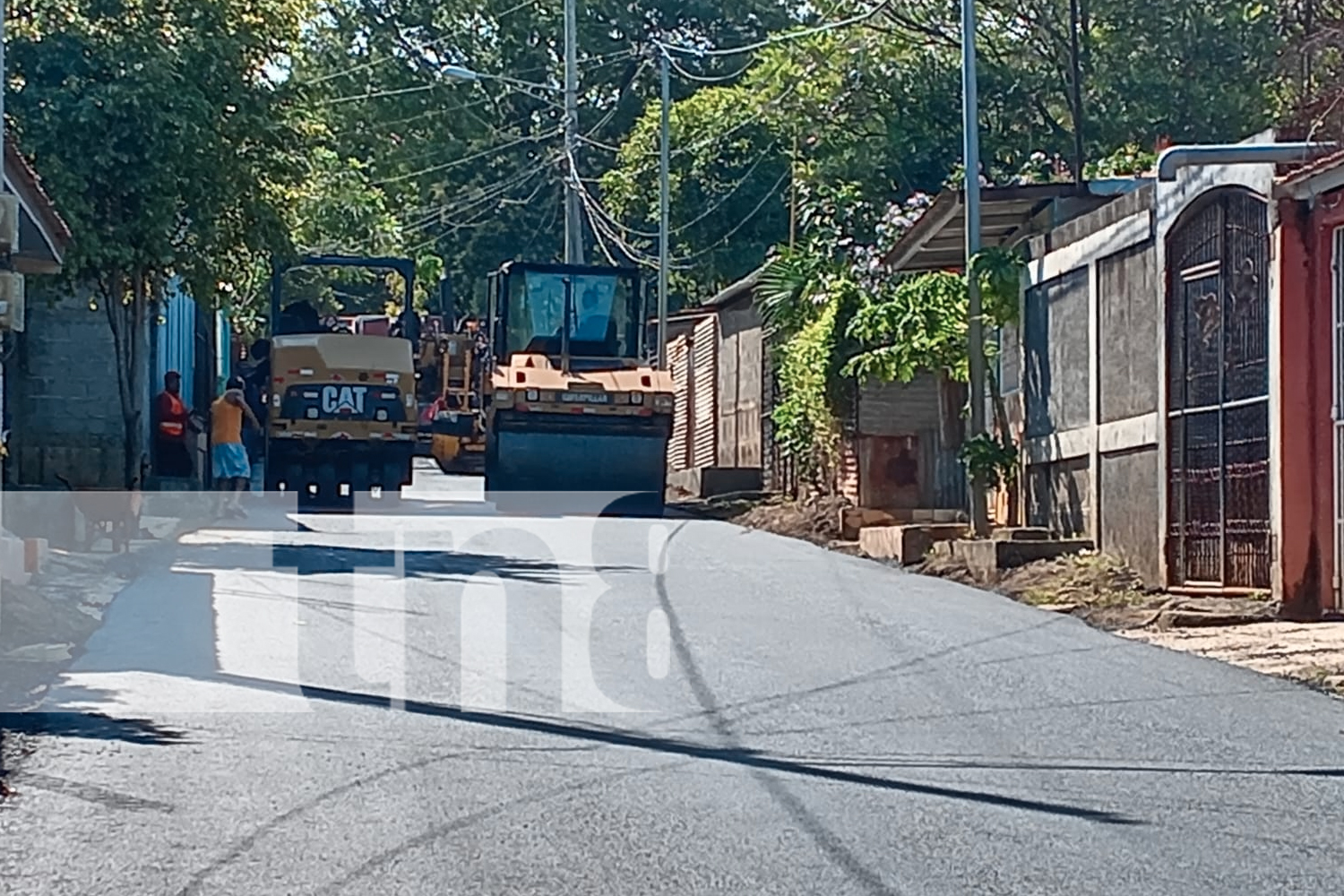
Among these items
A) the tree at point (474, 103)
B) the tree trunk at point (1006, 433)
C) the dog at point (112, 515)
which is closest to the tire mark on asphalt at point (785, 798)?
the dog at point (112, 515)

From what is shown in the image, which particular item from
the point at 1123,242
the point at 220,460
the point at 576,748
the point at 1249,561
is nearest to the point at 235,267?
the point at 220,460

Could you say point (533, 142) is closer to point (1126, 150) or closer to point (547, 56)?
point (547, 56)

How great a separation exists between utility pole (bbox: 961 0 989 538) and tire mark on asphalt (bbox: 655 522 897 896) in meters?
7.85

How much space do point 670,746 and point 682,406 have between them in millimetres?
31444

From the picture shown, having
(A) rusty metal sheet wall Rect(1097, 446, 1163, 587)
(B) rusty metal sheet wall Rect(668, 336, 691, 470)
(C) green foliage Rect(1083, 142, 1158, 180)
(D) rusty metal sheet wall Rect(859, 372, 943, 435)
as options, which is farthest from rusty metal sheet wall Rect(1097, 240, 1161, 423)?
(B) rusty metal sheet wall Rect(668, 336, 691, 470)

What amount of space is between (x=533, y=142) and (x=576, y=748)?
155 feet

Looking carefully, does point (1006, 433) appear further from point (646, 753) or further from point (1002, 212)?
point (646, 753)

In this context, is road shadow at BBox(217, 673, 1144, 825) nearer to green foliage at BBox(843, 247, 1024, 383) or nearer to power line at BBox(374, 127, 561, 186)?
green foliage at BBox(843, 247, 1024, 383)

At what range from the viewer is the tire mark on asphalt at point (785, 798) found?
6.95 meters

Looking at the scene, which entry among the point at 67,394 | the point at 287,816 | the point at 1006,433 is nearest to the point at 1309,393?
→ the point at 1006,433

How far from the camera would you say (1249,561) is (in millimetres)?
15320

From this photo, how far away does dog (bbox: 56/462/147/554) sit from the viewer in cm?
1883

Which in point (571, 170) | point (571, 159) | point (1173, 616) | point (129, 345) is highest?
point (571, 159)

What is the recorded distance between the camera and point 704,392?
127ft
